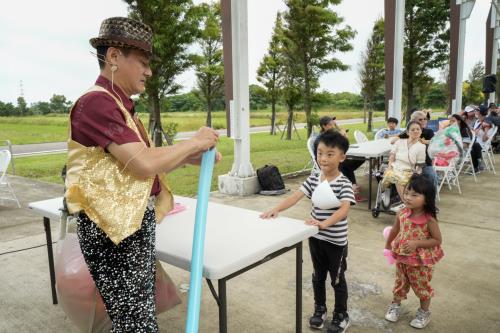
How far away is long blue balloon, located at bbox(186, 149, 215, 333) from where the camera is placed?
56.1 inches

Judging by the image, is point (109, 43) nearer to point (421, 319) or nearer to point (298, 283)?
point (298, 283)

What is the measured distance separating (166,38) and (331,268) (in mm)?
8197

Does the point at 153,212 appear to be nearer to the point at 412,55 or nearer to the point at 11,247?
the point at 11,247

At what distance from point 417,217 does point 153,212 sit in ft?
5.93

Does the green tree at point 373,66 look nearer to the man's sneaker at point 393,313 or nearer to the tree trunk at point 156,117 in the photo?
the tree trunk at point 156,117

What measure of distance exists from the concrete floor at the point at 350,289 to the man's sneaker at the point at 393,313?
45 mm

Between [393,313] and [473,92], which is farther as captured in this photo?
[473,92]

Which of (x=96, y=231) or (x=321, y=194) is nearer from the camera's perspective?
(x=96, y=231)

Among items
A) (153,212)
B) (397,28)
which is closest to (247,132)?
(153,212)

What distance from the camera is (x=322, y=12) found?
544 inches

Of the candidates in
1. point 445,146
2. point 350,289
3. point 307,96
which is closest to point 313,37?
point 307,96

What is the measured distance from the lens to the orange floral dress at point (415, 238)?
8.14 ft

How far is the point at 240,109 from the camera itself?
590 cm

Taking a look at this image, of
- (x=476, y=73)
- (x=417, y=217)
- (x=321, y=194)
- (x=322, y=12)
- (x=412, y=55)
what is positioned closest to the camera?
(x=321, y=194)
